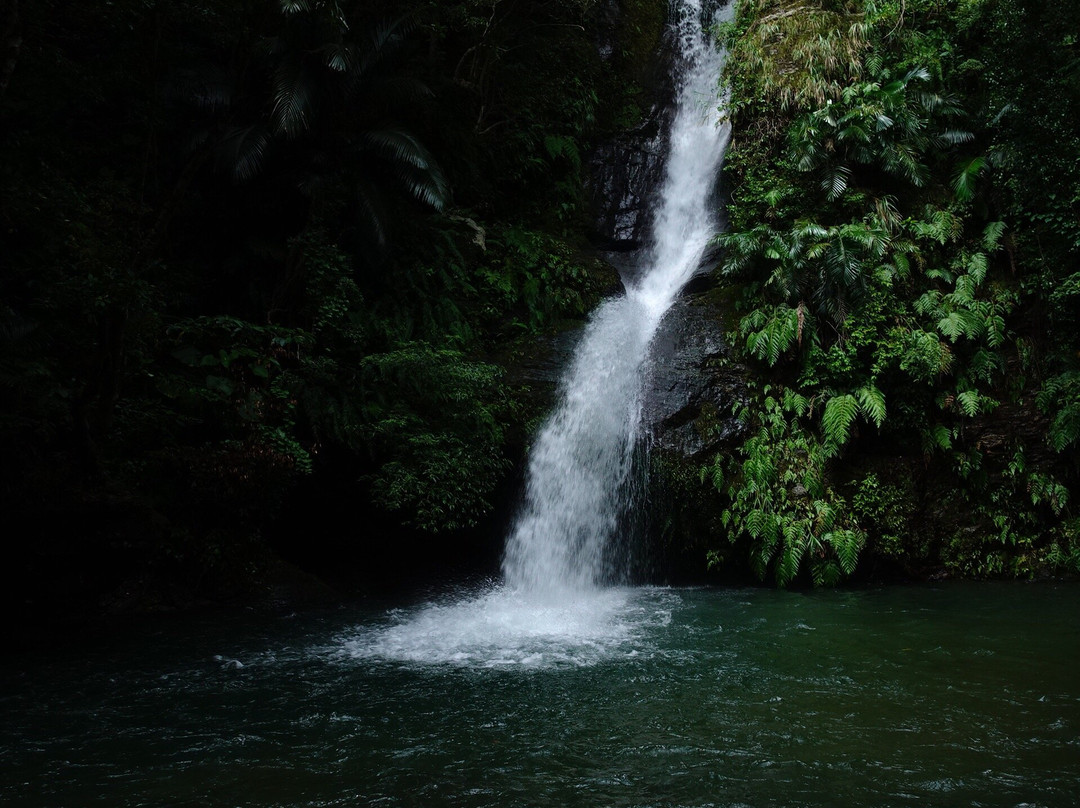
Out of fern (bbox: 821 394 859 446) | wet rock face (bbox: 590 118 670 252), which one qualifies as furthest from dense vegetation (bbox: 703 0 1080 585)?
wet rock face (bbox: 590 118 670 252)

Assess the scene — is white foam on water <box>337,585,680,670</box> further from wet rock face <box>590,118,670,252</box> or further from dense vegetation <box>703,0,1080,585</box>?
wet rock face <box>590,118,670,252</box>

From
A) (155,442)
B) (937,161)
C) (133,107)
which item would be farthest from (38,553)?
(937,161)

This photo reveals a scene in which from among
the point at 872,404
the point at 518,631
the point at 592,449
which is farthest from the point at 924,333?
the point at 518,631

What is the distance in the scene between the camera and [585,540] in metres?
9.90

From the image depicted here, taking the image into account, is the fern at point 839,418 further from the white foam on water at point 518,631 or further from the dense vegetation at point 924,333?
the white foam on water at point 518,631

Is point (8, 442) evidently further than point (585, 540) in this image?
No

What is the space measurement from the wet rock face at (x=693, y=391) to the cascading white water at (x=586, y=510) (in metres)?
0.29

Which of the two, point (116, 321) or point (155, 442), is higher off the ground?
point (116, 321)

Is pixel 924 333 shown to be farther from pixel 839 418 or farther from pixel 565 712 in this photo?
pixel 565 712

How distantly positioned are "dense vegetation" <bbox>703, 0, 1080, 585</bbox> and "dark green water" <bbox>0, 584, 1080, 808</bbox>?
191 centimetres

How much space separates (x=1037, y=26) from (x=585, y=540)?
32.2 feet

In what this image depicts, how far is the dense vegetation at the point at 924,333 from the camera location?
9.70 m

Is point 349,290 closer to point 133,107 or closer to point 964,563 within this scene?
point 133,107

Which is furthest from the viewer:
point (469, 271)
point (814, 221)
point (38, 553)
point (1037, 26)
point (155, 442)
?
point (469, 271)
